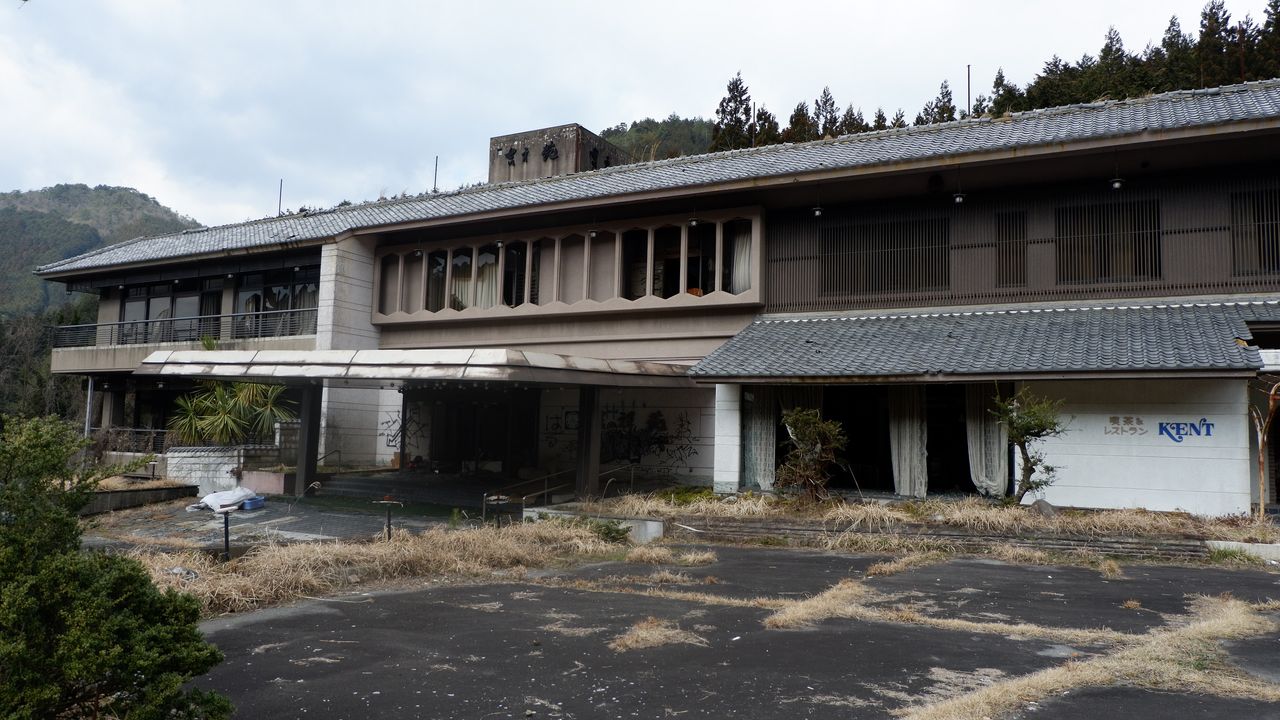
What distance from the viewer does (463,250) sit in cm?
Result: 2258

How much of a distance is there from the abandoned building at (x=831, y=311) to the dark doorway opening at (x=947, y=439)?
43mm

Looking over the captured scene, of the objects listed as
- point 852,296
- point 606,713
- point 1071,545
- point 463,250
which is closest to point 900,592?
point 1071,545

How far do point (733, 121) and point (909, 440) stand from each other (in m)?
24.3

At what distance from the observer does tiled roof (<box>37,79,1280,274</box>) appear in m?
15.4

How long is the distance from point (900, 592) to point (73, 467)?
25.7ft

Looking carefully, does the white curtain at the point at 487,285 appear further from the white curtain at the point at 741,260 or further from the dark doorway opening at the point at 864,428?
the dark doorway opening at the point at 864,428

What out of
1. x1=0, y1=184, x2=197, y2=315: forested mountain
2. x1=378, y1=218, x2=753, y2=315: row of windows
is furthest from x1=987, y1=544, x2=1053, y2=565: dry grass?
x1=0, y1=184, x2=197, y2=315: forested mountain

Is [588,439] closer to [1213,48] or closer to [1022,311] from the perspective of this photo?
[1022,311]

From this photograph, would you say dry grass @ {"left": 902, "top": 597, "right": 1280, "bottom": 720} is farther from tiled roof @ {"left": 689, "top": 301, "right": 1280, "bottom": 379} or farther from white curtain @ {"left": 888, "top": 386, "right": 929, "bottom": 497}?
white curtain @ {"left": 888, "top": 386, "right": 929, "bottom": 497}

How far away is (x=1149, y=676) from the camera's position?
6.04m

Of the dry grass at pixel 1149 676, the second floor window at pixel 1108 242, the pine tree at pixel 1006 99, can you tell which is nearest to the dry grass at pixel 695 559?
the dry grass at pixel 1149 676

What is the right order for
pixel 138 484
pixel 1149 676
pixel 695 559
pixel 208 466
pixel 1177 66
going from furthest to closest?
pixel 1177 66 → pixel 208 466 → pixel 138 484 → pixel 695 559 → pixel 1149 676

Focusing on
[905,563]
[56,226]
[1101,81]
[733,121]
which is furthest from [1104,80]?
[56,226]

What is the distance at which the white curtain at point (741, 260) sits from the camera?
1862 cm
